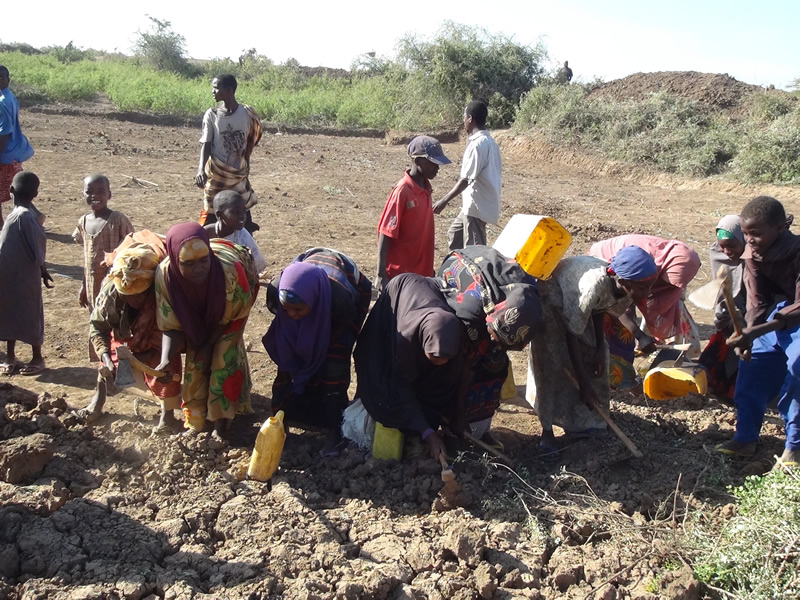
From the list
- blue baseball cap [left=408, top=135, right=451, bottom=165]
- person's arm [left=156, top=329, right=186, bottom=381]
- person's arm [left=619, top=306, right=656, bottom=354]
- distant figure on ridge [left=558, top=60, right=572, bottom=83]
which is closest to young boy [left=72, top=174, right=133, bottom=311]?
person's arm [left=156, top=329, right=186, bottom=381]

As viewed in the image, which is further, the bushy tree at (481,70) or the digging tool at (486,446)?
the bushy tree at (481,70)

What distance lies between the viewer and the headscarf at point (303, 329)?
368cm

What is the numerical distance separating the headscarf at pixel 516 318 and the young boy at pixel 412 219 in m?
1.50

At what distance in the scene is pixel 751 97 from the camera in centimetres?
1656

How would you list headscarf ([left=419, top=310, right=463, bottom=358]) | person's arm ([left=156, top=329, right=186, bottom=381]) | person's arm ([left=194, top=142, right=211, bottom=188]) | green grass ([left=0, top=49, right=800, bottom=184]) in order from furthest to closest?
1. green grass ([left=0, top=49, right=800, bottom=184])
2. person's arm ([left=194, top=142, right=211, bottom=188])
3. person's arm ([left=156, top=329, right=186, bottom=381])
4. headscarf ([left=419, top=310, right=463, bottom=358])

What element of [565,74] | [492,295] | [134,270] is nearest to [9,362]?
[134,270]

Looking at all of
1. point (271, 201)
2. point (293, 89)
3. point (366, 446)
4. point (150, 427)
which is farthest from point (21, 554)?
point (293, 89)

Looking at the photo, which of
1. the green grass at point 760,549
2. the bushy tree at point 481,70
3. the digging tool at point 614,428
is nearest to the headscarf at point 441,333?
the digging tool at point 614,428

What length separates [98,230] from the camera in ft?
15.4

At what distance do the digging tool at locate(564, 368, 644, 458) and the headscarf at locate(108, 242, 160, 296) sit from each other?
7.60ft

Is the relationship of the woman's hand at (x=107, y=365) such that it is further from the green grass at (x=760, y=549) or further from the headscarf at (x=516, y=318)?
the green grass at (x=760, y=549)

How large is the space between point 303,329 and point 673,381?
85.8 inches

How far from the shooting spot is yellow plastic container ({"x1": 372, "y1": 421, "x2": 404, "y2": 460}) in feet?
12.5

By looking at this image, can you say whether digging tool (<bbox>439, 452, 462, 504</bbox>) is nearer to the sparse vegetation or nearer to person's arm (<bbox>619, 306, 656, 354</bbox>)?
person's arm (<bbox>619, 306, 656, 354</bbox>)
